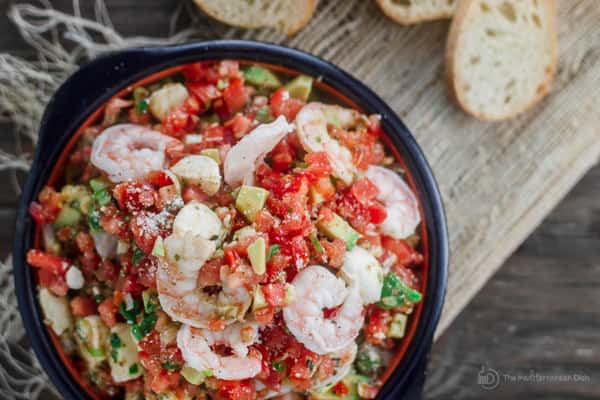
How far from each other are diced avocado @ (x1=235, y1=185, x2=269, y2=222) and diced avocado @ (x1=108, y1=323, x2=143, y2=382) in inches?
27.3

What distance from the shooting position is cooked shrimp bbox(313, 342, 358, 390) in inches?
99.0

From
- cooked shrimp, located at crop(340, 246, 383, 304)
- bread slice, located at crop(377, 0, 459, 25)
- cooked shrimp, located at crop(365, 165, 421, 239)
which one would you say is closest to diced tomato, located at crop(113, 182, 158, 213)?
Result: cooked shrimp, located at crop(340, 246, 383, 304)

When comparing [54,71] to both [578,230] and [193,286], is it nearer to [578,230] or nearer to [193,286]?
[193,286]

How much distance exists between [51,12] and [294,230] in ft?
5.96

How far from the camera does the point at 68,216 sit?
268cm

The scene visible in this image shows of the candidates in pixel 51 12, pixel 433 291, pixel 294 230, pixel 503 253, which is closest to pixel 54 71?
pixel 51 12

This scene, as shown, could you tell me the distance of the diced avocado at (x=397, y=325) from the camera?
107 inches

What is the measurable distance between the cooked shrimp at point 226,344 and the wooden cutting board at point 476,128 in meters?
1.36

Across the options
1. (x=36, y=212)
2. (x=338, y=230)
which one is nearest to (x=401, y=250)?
(x=338, y=230)

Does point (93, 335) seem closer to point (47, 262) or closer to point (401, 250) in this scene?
point (47, 262)

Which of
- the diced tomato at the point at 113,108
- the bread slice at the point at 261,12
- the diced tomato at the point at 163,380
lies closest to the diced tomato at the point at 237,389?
the diced tomato at the point at 163,380

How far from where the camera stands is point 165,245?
2.23m

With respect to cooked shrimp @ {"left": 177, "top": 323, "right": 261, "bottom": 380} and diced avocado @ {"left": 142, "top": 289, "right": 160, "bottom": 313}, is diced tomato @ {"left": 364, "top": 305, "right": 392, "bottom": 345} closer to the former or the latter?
cooked shrimp @ {"left": 177, "top": 323, "right": 261, "bottom": 380}

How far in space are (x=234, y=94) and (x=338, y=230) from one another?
Answer: 0.75 m
